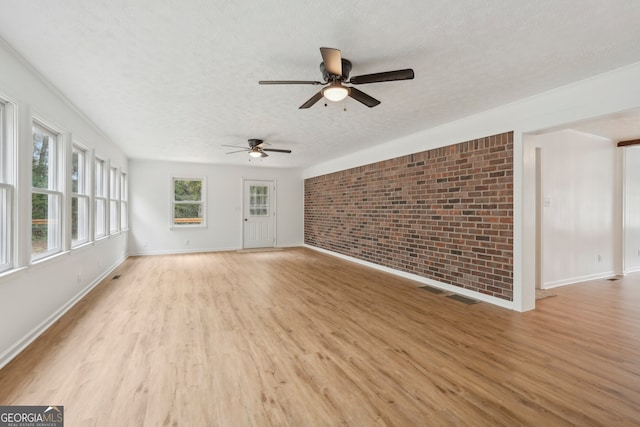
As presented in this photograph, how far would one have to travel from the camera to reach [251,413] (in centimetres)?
163

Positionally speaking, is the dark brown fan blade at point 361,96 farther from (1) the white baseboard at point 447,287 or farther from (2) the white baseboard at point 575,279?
(2) the white baseboard at point 575,279

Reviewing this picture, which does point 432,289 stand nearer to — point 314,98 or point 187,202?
point 314,98

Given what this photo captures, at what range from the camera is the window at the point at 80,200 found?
3807mm

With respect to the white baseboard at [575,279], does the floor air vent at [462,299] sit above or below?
below

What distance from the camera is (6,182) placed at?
2299mm

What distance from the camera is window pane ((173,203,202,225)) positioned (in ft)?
25.1

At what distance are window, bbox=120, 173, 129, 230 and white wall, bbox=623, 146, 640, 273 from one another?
10.1m

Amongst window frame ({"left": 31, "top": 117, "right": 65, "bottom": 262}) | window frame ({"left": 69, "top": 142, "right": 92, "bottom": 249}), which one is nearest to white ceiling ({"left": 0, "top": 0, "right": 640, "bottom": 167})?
window frame ({"left": 31, "top": 117, "right": 65, "bottom": 262})

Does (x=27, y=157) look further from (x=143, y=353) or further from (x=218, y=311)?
(x=218, y=311)

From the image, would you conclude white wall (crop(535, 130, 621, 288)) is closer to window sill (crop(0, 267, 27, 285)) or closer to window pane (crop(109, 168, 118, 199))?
window sill (crop(0, 267, 27, 285))

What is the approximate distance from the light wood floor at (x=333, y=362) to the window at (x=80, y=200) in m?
0.94

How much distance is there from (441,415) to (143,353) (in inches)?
89.8

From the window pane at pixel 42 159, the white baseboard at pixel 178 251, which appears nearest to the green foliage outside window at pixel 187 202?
the white baseboard at pixel 178 251

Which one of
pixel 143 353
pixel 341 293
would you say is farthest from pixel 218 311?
pixel 341 293
